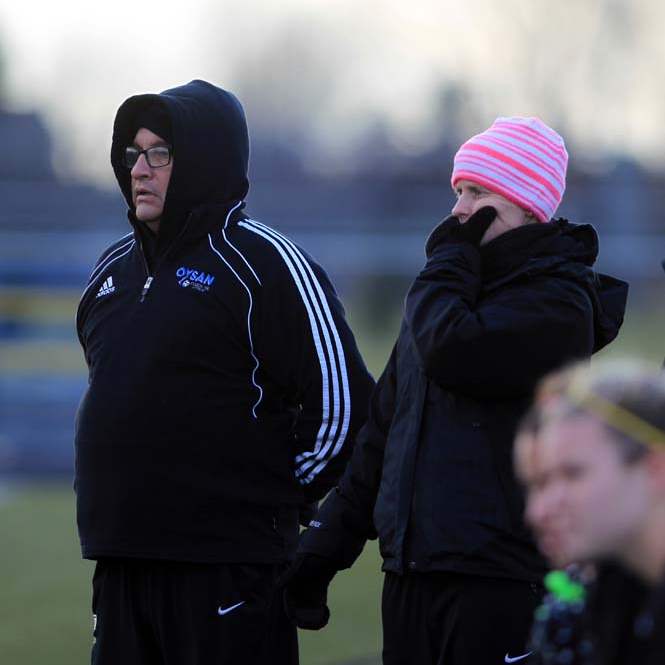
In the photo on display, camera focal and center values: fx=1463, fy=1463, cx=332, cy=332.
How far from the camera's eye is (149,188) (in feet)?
14.1

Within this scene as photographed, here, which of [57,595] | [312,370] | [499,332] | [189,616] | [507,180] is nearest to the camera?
[499,332]

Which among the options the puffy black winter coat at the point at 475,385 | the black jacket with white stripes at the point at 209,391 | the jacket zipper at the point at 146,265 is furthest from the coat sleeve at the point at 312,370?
the puffy black winter coat at the point at 475,385

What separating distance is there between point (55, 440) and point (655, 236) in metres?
20.6

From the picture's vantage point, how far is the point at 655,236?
32.5m

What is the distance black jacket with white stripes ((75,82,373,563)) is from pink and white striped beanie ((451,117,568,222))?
70 cm

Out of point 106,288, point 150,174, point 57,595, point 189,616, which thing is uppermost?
point 150,174

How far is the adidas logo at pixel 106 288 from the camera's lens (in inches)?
169

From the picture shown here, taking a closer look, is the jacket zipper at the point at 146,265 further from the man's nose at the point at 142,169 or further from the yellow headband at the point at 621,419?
the yellow headband at the point at 621,419

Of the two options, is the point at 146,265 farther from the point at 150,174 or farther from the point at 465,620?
the point at 465,620

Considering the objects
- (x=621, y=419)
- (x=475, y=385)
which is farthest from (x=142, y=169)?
(x=621, y=419)

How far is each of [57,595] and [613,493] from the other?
711 cm

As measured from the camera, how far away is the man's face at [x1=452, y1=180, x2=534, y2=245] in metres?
3.65

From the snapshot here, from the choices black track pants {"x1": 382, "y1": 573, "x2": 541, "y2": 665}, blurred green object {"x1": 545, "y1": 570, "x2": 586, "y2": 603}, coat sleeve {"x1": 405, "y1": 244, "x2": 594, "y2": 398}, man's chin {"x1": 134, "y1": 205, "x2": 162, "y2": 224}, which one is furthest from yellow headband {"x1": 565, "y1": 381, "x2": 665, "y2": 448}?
man's chin {"x1": 134, "y1": 205, "x2": 162, "y2": 224}

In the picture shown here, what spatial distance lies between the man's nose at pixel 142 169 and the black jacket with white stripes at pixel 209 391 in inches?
3.7
